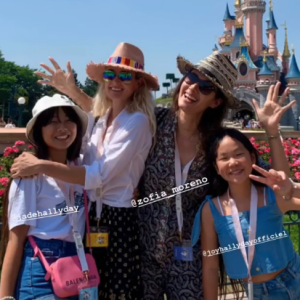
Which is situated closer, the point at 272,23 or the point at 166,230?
the point at 166,230

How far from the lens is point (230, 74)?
239 centimetres

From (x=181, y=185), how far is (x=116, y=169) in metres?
0.37

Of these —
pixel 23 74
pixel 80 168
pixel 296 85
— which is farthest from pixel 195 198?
pixel 23 74

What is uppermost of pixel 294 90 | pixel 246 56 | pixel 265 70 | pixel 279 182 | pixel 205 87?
pixel 246 56

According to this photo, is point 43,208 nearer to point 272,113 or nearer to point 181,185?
point 181,185

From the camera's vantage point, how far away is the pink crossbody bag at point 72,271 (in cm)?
186

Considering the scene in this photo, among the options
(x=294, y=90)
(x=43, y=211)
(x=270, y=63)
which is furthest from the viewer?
(x=270, y=63)

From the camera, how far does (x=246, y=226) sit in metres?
2.11

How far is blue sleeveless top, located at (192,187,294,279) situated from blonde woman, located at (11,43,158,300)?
0.38 meters

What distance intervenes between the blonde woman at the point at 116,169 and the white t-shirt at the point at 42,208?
Result: 8cm

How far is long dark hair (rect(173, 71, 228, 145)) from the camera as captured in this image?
2.37 metres

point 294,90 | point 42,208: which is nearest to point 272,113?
point 42,208

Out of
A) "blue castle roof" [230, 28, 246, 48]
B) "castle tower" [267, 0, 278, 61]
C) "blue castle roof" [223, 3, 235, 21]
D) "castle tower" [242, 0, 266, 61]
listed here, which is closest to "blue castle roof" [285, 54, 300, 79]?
"castle tower" [267, 0, 278, 61]

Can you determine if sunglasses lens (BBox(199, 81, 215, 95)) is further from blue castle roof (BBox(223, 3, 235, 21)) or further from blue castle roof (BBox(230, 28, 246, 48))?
blue castle roof (BBox(223, 3, 235, 21))
